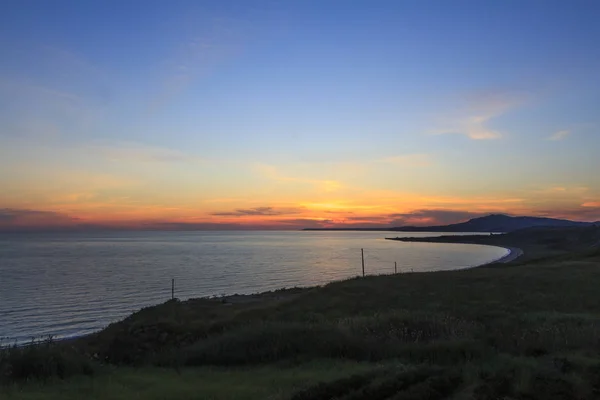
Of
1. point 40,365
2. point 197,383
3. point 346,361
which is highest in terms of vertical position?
point 40,365

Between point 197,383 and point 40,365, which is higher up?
point 40,365

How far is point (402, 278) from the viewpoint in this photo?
34000 millimetres

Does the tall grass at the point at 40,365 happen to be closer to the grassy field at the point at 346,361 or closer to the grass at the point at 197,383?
the grassy field at the point at 346,361

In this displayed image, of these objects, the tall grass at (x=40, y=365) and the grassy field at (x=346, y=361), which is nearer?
the grassy field at (x=346, y=361)

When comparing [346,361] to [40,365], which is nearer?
[40,365]

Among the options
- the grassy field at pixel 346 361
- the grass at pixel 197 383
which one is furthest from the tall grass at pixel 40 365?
the grass at pixel 197 383

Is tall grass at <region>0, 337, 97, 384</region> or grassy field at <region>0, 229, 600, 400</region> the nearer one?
grassy field at <region>0, 229, 600, 400</region>

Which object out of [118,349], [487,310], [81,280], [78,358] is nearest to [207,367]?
[78,358]

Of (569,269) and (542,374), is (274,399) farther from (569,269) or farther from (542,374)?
(569,269)

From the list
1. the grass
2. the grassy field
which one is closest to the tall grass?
the grassy field

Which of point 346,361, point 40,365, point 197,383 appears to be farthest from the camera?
point 346,361

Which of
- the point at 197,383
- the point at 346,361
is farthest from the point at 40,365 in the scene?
the point at 346,361

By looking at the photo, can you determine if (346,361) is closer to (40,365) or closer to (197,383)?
(197,383)

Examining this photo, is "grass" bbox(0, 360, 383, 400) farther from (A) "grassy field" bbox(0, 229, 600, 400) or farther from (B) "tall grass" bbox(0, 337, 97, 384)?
(B) "tall grass" bbox(0, 337, 97, 384)
